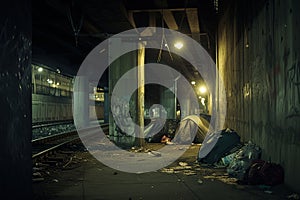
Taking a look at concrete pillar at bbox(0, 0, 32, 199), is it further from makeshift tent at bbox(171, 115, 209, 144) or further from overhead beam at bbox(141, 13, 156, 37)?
makeshift tent at bbox(171, 115, 209, 144)

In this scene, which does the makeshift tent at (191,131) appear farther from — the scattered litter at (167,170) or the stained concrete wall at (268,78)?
the scattered litter at (167,170)

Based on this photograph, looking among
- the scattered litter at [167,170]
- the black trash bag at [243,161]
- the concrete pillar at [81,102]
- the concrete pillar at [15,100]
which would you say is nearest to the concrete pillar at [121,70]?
the scattered litter at [167,170]

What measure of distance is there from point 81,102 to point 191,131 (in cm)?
1654

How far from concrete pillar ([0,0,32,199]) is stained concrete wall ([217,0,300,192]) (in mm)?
4062

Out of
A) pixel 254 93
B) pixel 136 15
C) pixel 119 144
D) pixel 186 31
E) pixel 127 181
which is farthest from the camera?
pixel 186 31

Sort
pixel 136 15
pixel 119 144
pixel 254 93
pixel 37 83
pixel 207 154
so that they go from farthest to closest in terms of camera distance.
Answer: pixel 37 83 < pixel 119 144 < pixel 136 15 < pixel 207 154 < pixel 254 93

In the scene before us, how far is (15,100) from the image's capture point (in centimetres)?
397

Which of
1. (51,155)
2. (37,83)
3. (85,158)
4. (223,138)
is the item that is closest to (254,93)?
(223,138)

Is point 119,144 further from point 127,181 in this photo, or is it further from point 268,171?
point 268,171

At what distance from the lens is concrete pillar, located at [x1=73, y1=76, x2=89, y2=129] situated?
96.3 feet

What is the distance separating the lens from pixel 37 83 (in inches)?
1117

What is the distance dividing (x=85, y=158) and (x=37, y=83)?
18.9 m

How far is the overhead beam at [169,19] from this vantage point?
12344mm

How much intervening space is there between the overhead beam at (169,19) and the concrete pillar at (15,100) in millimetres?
8226
